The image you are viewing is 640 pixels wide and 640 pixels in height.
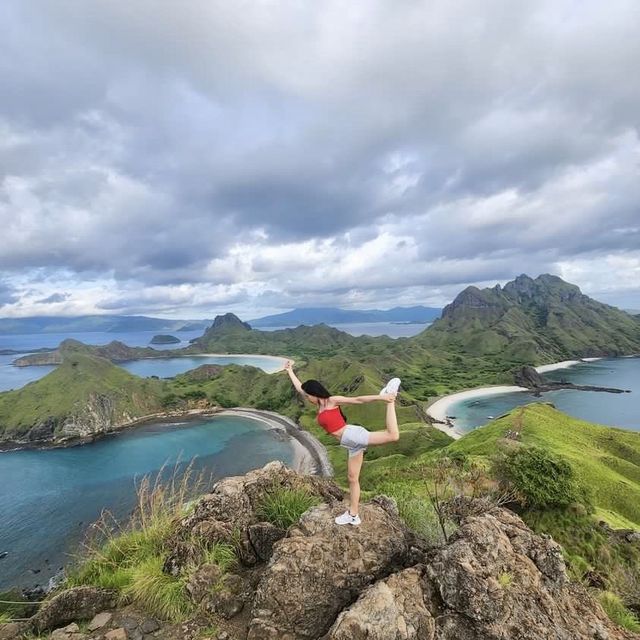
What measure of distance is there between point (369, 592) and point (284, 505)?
3.68 meters

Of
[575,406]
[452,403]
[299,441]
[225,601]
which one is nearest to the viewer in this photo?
[225,601]

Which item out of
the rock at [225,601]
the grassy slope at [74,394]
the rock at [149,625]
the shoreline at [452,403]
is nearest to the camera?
the rock at [149,625]

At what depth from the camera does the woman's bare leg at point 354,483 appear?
8.11 metres

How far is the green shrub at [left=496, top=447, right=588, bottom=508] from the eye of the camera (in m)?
26.5

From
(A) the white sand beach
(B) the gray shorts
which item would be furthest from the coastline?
(B) the gray shorts

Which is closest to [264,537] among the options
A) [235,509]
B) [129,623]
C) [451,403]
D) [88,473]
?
[235,509]

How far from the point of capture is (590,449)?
57.9m

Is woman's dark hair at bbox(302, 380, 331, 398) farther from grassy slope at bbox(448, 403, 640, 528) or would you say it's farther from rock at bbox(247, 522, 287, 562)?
grassy slope at bbox(448, 403, 640, 528)

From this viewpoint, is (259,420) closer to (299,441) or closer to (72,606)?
(299,441)

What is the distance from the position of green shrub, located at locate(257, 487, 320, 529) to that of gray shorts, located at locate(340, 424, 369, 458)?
7.64 ft

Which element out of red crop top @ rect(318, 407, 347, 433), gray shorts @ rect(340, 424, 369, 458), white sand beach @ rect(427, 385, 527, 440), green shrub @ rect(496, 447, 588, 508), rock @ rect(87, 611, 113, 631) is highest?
red crop top @ rect(318, 407, 347, 433)

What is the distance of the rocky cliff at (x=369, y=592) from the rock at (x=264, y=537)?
2cm

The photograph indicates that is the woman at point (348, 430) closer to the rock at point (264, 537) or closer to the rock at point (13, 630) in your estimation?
the rock at point (264, 537)

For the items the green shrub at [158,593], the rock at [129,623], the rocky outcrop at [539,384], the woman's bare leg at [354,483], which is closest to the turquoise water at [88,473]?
the green shrub at [158,593]
